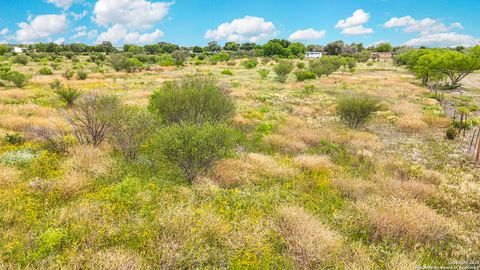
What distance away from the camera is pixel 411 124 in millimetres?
17734

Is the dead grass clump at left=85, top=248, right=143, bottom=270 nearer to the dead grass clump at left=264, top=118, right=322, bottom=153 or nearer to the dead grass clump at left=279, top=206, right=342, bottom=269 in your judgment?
the dead grass clump at left=279, top=206, right=342, bottom=269

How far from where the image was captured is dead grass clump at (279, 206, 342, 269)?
5711 mm

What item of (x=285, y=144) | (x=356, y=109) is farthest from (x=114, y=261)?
(x=356, y=109)

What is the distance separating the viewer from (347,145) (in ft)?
45.1

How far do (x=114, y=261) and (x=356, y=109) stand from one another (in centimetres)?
1548

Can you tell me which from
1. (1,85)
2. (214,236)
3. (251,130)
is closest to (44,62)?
(1,85)

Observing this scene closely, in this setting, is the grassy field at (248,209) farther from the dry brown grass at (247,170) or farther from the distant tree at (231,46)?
the distant tree at (231,46)

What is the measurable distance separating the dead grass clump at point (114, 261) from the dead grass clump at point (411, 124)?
1772cm

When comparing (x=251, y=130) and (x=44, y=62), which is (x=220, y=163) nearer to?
(x=251, y=130)

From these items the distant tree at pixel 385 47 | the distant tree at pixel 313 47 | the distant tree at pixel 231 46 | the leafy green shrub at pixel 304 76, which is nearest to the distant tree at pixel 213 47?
the distant tree at pixel 231 46

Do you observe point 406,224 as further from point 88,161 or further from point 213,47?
point 213,47

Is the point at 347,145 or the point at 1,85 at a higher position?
the point at 1,85

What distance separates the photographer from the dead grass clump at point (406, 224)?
6574mm

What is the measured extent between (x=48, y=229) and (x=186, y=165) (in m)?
4.15
